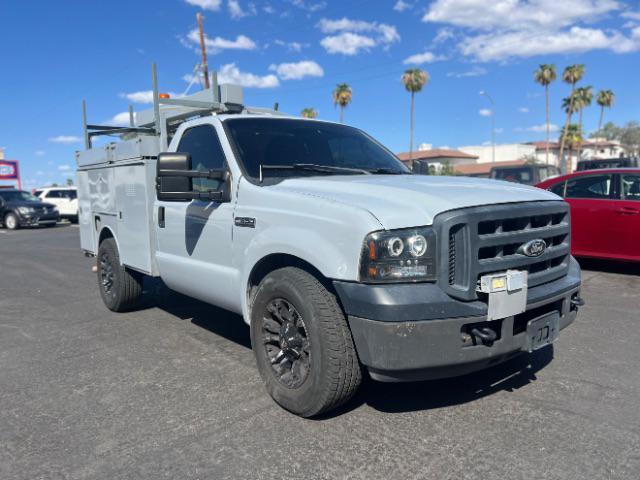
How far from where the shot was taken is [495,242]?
302 centimetres

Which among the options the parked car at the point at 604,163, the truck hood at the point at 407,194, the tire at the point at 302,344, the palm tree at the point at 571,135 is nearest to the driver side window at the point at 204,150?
the truck hood at the point at 407,194

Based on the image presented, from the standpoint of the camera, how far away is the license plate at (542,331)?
3117mm

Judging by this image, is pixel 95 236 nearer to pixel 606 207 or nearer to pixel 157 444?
pixel 157 444

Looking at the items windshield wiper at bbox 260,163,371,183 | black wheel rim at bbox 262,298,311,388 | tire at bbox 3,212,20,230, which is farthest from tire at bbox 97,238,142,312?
tire at bbox 3,212,20,230

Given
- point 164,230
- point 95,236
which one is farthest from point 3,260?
point 164,230

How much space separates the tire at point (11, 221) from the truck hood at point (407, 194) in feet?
73.6

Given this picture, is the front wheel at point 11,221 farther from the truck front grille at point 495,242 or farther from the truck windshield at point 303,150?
the truck front grille at point 495,242

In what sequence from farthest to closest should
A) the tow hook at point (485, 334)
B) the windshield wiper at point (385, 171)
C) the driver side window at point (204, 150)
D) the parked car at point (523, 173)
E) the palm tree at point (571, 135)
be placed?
the palm tree at point (571, 135) → the parked car at point (523, 173) → the windshield wiper at point (385, 171) → the driver side window at point (204, 150) → the tow hook at point (485, 334)

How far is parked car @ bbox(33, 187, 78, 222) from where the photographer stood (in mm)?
24656

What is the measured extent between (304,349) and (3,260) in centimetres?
1095

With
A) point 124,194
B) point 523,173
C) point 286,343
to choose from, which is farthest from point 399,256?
point 523,173

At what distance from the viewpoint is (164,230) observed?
190 inches

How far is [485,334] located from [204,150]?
273cm

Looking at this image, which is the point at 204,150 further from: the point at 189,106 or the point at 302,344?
the point at 302,344
